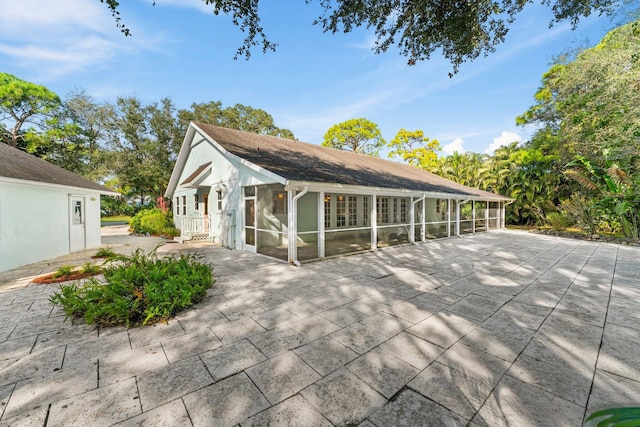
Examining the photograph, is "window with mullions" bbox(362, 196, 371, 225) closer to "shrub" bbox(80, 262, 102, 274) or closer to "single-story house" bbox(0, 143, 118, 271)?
"shrub" bbox(80, 262, 102, 274)

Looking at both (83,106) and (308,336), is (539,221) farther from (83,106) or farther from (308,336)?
(83,106)

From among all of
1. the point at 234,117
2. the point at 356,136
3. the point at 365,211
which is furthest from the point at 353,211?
the point at 356,136

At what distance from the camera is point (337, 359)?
→ 2.81 m

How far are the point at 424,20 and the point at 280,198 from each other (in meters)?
7.63

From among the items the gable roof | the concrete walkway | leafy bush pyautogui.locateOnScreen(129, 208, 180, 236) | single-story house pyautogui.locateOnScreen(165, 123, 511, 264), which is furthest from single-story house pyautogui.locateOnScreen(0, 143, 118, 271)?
leafy bush pyautogui.locateOnScreen(129, 208, 180, 236)

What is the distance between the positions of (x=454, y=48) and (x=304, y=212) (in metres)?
7.83

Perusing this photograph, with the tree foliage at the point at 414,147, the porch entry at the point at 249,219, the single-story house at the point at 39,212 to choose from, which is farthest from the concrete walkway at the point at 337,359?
the tree foliage at the point at 414,147

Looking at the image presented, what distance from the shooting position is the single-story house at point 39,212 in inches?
267

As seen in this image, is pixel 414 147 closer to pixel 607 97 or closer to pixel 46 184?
pixel 607 97

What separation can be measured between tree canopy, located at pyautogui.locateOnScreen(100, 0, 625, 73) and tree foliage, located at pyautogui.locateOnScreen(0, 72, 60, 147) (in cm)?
2847

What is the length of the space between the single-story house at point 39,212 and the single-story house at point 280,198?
3.65m

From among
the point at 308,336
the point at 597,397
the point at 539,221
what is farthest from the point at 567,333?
the point at 539,221

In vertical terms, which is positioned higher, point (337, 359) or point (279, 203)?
point (279, 203)

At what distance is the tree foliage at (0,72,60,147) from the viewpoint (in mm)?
20500
